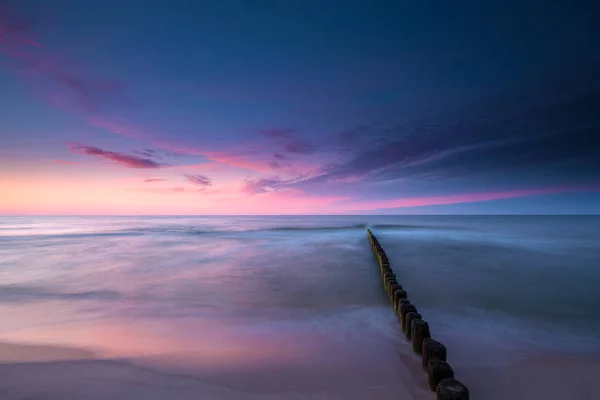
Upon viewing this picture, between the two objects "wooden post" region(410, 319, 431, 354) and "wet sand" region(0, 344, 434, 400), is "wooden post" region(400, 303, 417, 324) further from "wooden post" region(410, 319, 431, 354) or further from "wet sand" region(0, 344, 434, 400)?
"wet sand" region(0, 344, 434, 400)

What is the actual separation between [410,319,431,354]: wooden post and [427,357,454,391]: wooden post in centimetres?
103

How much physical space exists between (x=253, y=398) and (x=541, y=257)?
1844 cm

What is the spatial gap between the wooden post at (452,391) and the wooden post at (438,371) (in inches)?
18.4

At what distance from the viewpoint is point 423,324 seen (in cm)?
487

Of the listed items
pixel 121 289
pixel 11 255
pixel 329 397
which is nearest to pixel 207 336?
pixel 329 397

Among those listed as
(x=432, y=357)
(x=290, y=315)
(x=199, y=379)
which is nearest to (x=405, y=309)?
(x=432, y=357)

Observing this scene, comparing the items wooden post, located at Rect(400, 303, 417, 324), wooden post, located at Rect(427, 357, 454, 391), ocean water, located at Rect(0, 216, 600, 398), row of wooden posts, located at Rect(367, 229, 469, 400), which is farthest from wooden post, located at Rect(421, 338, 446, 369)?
wooden post, located at Rect(400, 303, 417, 324)

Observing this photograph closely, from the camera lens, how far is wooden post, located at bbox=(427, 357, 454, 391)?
3.68 meters

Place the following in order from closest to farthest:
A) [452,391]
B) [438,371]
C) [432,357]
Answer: [452,391] → [438,371] → [432,357]

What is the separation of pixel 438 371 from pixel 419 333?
1221 millimetres

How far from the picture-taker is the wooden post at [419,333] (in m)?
4.86

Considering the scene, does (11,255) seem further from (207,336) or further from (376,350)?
(376,350)

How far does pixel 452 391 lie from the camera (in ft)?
10.2

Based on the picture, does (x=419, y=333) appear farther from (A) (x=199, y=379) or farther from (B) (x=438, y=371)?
(A) (x=199, y=379)
